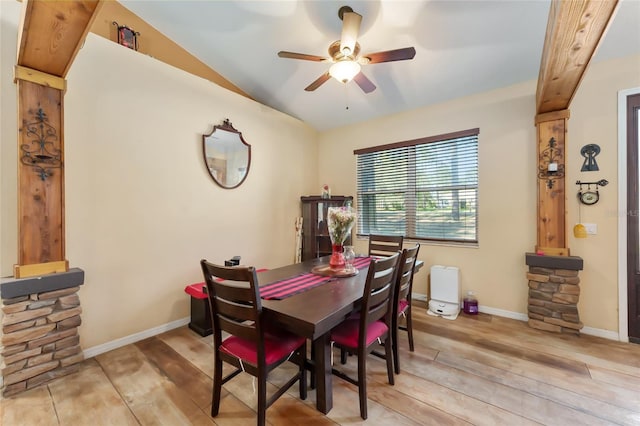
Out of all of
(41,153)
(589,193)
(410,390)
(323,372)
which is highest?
(41,153)

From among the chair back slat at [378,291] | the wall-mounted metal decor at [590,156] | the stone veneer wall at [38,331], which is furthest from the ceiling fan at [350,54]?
the stone veneer wall at [38,331]

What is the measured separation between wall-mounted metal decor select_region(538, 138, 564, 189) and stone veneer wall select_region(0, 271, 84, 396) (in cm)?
441

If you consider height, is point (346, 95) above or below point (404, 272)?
above

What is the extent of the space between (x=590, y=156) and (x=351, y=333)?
2.97 meters

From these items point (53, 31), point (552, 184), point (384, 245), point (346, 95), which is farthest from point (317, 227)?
point (53, 31)

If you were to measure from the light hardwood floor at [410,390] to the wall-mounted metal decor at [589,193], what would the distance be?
4.40ft

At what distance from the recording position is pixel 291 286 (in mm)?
1850

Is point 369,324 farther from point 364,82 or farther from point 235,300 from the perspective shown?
point 364,82

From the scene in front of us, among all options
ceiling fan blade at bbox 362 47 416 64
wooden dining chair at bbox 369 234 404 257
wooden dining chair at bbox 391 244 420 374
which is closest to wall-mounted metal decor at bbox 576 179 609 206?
wooden dining chair at bbox 369 234 404 257

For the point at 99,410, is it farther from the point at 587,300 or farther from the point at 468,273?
the point at 587,300

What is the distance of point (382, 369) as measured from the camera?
212cm

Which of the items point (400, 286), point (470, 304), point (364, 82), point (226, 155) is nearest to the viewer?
point (400, 286)

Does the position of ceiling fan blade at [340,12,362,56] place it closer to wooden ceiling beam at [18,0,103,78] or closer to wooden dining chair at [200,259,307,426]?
wooden ceiling beam at [18,0,103,78]

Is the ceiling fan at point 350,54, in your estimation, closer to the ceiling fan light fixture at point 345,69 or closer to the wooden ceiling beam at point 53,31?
the ceiling fan light fixture at point 345,69
